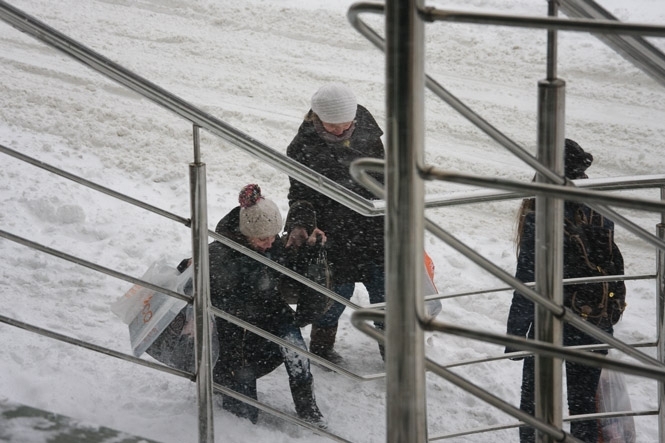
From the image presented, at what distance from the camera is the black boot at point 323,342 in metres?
4.70

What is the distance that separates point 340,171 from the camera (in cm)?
447

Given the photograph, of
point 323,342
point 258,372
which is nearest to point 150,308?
point 258,372

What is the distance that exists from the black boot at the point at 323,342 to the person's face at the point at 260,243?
797 millimetres

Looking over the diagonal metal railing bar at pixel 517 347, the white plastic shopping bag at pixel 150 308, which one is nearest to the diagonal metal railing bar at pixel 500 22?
the diagonal metal railing bar at pixel 517 347

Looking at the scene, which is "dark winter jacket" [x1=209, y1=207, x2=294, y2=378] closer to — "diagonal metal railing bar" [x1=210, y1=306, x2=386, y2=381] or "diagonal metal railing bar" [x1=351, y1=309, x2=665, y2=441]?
"diagonal metal railing bar" [x1=210, y1=306, x2=386, y2=381]

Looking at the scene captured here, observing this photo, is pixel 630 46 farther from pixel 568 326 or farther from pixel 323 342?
pixel 323 342

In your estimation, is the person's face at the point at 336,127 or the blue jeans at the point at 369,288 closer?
the person's face at the point at 336,127

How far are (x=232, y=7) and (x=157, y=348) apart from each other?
27.2 ft

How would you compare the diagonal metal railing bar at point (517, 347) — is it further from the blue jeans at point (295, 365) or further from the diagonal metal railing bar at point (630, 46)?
the blue jeans at point (295, 365)

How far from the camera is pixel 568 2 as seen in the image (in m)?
1.81

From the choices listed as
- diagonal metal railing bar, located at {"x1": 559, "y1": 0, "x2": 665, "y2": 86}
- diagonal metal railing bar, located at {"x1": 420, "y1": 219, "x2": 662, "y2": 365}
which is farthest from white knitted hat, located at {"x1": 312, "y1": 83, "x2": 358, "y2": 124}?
diagonal metal railing bar, located at {"x1": 420, "y1": 219, "x2": 662, "y2": 365}

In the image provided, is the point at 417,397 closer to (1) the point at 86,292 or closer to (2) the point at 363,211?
(2) the point at 363,211

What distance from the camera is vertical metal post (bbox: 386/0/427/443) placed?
1257 mm

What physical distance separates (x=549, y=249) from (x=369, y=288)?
318cm
